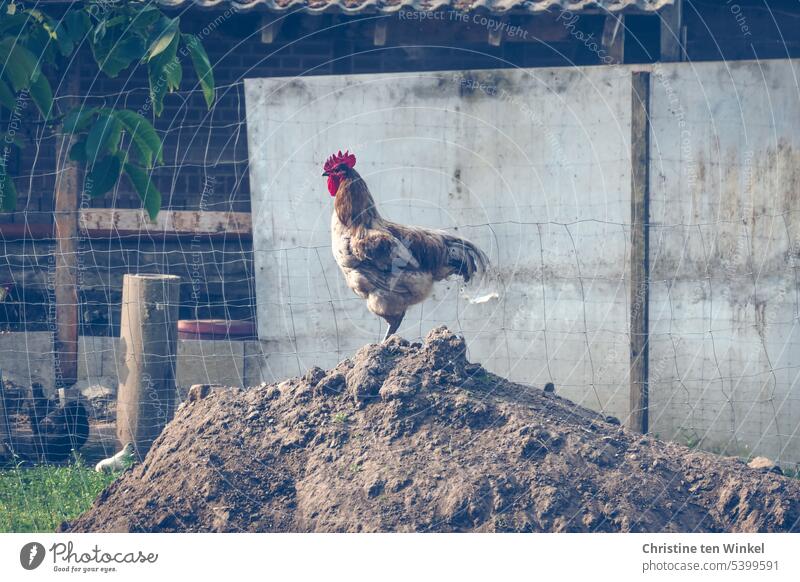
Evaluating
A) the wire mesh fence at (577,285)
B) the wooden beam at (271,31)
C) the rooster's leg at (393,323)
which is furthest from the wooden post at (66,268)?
the rooster's leg at (393,323)

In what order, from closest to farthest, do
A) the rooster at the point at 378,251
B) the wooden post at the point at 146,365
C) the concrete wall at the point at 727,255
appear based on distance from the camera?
the rooster at the point at 378,251 → the wooden post at the point at 146,365 → the concrete wall at the point at 727,255

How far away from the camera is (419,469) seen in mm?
6312

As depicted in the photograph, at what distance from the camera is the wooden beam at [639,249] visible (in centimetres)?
841

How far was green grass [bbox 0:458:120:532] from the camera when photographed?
6965 mm

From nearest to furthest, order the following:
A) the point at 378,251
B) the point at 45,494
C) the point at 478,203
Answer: the point at 45,494
the point at 378,251
the point at 478,203

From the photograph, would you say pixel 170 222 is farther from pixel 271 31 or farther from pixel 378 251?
pixel 378 251

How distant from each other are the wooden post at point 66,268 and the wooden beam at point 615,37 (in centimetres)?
452

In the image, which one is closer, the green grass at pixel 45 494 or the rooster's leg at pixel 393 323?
the green grass at pixel 45 494

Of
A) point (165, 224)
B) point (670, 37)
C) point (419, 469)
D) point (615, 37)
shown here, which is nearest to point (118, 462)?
point (165, 224)

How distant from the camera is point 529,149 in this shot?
8930mm

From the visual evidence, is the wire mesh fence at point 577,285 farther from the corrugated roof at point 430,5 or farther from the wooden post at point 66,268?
the corrugated roof at point 430,5

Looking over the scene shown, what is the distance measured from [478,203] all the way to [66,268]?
11.4ft

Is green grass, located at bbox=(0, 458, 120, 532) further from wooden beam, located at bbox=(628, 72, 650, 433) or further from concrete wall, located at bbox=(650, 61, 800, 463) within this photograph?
concrete wall, located at bbox=(650, 61, 800, 463)

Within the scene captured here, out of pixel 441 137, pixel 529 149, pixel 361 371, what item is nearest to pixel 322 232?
pixel 441 137
